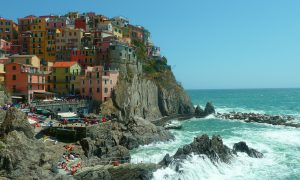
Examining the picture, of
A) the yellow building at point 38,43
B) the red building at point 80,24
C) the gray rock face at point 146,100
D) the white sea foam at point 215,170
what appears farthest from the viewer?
the red building at point 80,24

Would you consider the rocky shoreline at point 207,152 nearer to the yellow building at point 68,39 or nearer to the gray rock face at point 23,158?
the gray rock face at point 23,158

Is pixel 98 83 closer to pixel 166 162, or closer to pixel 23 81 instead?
pixel 23 81

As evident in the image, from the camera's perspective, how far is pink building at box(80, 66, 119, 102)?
75562mm

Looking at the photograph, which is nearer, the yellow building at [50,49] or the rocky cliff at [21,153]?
the rocky cliff at [21,153]

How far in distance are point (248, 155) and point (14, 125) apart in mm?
30506

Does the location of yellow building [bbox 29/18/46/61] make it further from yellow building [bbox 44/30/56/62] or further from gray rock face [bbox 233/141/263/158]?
gray rock face [bbox 233/141/263/158]

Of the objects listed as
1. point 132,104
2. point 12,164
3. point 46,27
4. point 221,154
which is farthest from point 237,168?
point 46,27

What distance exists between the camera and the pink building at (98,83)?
75.6 meters

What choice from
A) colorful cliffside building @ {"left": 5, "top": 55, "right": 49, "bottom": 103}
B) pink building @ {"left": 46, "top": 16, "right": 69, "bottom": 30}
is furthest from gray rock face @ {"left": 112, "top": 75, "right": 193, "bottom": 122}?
pink building @ {"left": 46, "top": 16, "right": 69, "bottom": 30}

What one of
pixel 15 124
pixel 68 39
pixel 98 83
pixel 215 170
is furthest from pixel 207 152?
pixel 68 39

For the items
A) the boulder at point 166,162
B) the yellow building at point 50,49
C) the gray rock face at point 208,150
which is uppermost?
the yellow building at point 50,49

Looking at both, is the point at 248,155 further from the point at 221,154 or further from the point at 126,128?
the point at 126,128

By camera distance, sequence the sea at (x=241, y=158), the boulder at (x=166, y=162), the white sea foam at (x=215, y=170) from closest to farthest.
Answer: the white sea foam at (x=215, y=170) → the sea at (x=241, y=158) → the boulder at (x=166, y=162)

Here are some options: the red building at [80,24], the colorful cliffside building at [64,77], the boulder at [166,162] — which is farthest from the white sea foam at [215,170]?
the red building at [80,24]
